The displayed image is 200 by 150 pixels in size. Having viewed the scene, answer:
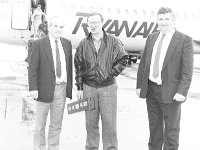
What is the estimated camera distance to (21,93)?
10742 millimetres

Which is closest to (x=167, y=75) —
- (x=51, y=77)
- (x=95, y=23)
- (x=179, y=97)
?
(x=179, y=97)

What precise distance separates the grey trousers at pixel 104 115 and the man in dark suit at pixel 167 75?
17.5 inches

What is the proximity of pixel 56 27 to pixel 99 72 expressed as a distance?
2.77 feet

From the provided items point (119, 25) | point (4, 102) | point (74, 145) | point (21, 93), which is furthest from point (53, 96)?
point (119, 25)

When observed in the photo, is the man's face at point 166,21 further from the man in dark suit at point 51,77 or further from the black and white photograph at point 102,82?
the man in dark suit at point 51,77

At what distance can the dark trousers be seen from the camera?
525 centimetres

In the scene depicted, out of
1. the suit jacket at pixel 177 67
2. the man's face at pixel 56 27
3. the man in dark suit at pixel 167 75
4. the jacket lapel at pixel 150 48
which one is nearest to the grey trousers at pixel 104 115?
the man in dark suit at pixel 167 75

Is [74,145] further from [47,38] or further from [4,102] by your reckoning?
[4,102]

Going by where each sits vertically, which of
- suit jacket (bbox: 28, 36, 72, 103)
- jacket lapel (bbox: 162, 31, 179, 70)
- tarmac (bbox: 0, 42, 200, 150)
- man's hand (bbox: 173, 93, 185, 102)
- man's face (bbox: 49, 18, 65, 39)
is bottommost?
tarmac (bbox: 0, 42, 200, 150)

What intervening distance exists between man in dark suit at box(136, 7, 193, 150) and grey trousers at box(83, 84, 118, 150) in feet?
1.46

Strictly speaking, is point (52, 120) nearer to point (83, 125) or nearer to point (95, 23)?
point (95, 23)

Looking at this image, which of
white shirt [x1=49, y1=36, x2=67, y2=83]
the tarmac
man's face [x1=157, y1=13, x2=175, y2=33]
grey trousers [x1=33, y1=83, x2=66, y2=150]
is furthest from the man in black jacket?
the tarmac

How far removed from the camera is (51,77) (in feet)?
17.4

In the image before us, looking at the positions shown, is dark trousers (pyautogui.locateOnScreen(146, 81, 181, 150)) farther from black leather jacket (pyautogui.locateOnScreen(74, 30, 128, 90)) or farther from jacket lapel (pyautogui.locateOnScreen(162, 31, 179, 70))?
black leather jacket (pyautogui.locateOnScreen(74, 30, 128, 90))
